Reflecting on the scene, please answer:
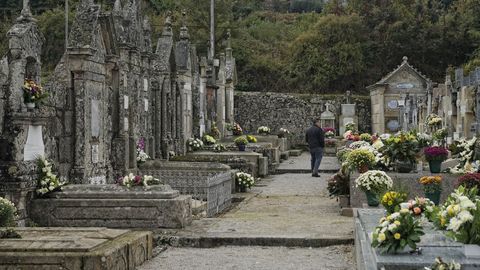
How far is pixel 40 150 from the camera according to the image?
11492mm

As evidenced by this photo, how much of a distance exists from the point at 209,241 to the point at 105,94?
230 inches

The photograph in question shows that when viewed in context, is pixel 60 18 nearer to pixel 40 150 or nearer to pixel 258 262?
pixel 40 150

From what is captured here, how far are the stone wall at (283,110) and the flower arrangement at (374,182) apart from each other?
31594mm

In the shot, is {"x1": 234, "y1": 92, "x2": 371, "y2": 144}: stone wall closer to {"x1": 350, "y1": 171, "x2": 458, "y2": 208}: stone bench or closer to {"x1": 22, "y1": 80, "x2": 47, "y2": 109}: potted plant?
{"x1": 350, "y1": 171, "x2": 458, "y2": 208}: stone bench

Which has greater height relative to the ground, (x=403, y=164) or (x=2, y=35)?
(x=2, y=35)

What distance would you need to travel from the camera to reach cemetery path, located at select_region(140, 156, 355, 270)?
898cm

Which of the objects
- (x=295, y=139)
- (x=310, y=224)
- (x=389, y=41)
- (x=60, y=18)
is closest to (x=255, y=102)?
(x=295, y=139)

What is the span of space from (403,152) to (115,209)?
214 inches

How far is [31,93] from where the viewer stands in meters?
11.1

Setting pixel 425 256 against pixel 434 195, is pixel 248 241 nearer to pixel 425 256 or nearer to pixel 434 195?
pixel 434 195

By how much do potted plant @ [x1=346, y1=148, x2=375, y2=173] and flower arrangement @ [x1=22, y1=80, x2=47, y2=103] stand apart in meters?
5.53

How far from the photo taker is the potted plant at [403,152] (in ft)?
44.5

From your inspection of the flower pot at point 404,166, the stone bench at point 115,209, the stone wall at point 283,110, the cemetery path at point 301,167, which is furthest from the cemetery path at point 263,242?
the stone wall at point 283,110

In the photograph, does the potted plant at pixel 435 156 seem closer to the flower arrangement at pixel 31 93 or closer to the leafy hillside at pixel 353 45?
the flower arrangement at pixel 31 93
